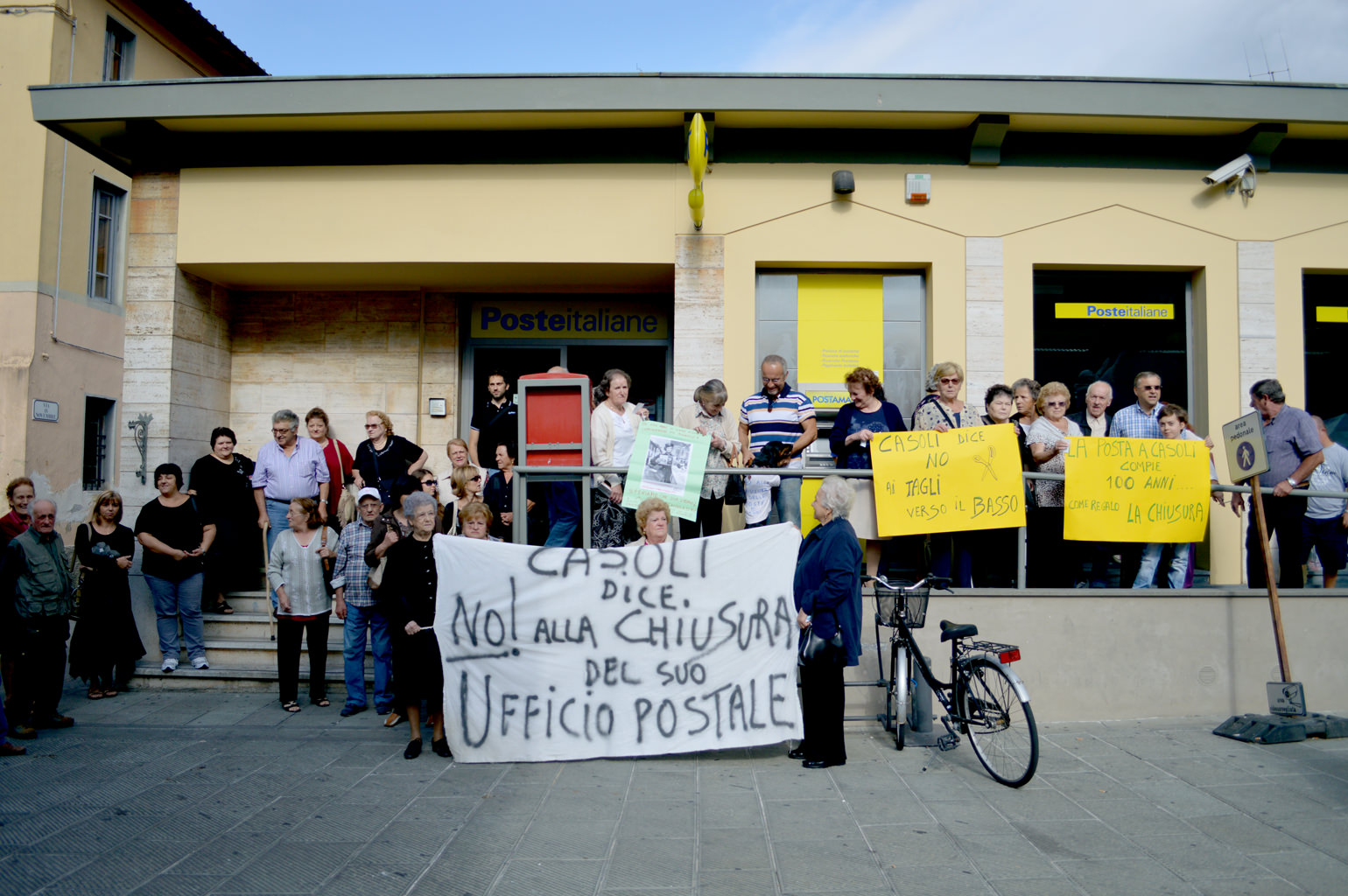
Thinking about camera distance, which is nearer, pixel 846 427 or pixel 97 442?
pixel 846 427

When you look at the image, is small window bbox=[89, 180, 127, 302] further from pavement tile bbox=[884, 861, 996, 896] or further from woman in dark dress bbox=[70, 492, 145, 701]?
pavement tile bbox=[884, 861, 996, 896]

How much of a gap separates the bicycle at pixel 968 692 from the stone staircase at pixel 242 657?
462cm

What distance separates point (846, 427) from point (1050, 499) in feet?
5.67

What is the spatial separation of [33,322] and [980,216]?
45.0ft

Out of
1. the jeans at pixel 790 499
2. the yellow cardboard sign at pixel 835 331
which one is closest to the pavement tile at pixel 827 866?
the jeans at pixel 790 499

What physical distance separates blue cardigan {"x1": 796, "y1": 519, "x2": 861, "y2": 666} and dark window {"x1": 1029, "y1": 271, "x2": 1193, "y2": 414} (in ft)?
15.7

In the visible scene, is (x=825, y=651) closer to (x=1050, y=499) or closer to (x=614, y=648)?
(x=614, y=648)

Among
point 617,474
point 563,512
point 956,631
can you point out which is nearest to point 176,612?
point 563,512

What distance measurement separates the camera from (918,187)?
8.93 meters

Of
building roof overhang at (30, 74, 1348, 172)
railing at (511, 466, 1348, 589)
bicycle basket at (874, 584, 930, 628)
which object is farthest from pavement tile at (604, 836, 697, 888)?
building roof overhang at (30, 74, 1348, 172)

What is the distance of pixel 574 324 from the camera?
10.5 meters

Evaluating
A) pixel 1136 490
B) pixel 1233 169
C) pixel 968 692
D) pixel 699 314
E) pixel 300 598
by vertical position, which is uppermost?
pixel 1233 169

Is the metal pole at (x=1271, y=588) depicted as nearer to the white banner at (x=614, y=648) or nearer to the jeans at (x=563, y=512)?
the white banner at (x=614, y=648)

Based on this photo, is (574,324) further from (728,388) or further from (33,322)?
(33,322)
